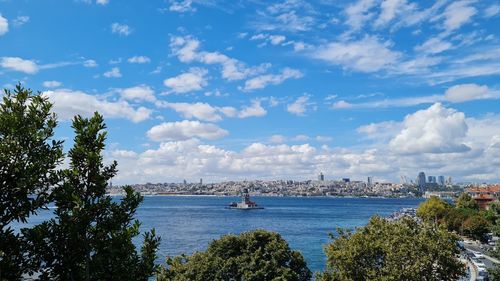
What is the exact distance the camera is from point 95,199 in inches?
355

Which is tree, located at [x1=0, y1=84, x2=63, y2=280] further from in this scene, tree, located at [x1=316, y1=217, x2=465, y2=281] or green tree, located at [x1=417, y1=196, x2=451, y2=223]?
green tree, located at [x1=417, y1=196, x2=451, y2=223]

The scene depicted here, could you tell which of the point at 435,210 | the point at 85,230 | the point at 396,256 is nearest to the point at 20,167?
the point at 85,230

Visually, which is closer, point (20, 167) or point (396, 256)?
point (20, 167)

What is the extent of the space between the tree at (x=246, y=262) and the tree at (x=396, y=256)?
89.0 inches

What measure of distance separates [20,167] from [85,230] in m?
1.67

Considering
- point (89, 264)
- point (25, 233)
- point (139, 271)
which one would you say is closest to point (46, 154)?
point (25, 233)

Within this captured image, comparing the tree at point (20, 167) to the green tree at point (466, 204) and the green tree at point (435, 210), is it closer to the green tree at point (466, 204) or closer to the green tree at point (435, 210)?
the green tree at point (435, 210)

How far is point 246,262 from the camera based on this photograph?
28.2m

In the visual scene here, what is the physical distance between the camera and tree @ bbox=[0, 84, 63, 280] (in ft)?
26.3

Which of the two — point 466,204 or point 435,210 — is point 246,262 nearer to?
point 435,210

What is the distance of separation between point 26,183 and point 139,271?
2.81m

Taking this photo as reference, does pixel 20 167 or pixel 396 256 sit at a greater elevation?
pixel 20 167

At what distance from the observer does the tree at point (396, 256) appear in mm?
24656

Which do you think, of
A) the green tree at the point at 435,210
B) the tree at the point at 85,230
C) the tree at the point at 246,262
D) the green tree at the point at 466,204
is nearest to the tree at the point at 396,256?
the tree at the point at 246,262
